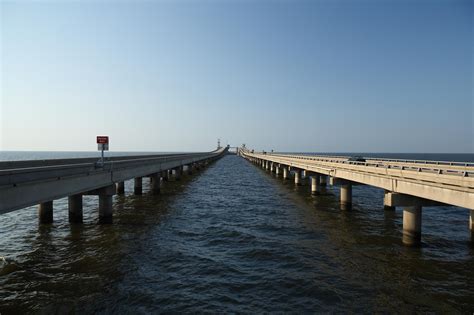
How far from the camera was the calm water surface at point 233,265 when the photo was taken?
8883 mm

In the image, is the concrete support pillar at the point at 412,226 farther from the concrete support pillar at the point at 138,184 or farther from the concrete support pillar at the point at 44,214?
the concrete support pillar at the point at 138,184

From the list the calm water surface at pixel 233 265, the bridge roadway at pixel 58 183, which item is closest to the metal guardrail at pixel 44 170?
the bridge roadway at pixel 58 183

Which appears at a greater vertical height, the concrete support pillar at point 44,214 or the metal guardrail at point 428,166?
the metal guardrail at point 428,166

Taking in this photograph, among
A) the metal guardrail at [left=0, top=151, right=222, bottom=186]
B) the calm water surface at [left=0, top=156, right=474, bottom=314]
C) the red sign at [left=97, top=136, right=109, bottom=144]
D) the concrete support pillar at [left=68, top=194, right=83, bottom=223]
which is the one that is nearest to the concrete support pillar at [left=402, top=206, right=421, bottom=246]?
Answer: the calm water surface at [left=0, top=156, right=474, bottom=314]

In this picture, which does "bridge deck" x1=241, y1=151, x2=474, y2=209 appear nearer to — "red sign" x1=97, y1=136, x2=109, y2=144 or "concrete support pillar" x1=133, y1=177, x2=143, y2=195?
"red sign" x1=97, y1=136, x2=109, y2=144

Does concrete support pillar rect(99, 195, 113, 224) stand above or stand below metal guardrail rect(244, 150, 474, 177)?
below

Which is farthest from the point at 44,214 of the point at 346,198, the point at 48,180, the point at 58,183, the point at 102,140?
the point at 346,198

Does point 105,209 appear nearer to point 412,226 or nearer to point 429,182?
point 412,226

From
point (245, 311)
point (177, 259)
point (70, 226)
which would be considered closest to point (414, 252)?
point (245, 311)

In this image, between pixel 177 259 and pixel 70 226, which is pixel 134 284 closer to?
pixel 177 259

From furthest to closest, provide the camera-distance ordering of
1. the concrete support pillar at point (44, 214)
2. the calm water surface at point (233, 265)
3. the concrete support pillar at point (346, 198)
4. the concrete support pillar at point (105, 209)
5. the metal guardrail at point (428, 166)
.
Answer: the concrete support pillar at point (346, 198) < the concrete support pillar at point (44, 214) < the concrete support pillar at point (105, 209) < the metal guardrail at point (428, 166) < the calm water surface at point (233, 265)

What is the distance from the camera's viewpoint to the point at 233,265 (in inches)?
471

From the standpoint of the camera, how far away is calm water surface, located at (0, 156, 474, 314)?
8883mm

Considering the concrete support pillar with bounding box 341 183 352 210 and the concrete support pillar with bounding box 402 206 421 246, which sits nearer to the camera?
the concrete support pillar with bounding box 402 206 421 246
